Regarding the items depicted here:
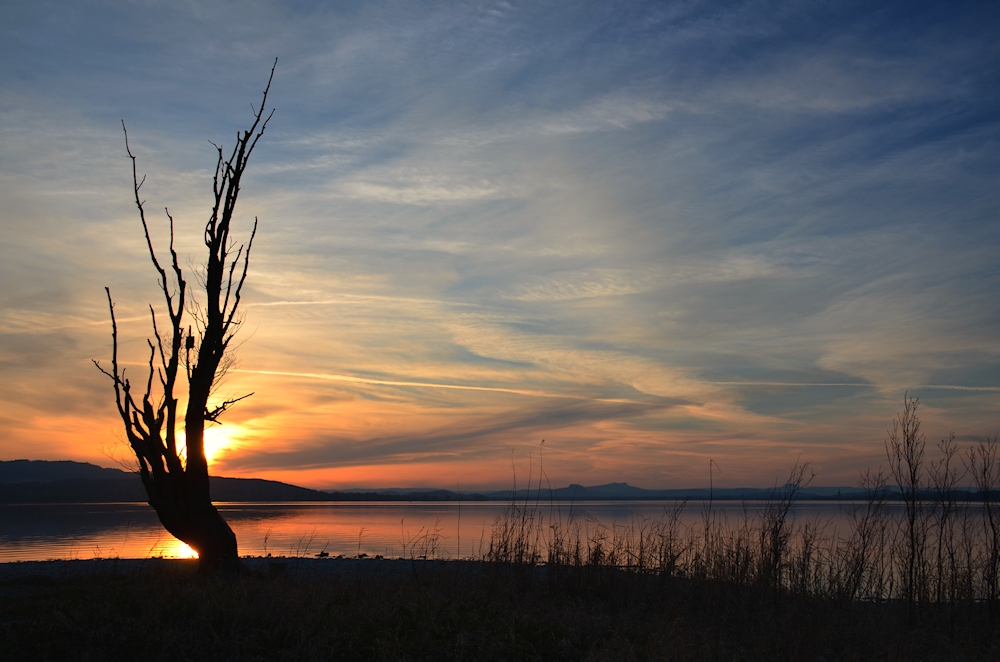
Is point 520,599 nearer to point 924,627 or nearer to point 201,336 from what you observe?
point 924,627

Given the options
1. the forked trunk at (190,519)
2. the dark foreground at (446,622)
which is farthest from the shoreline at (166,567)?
the forked trunk at (190,519)

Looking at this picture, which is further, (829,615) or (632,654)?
(829,615)

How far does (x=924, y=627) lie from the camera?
9.94 m

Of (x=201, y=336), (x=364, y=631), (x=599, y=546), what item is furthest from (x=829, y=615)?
(x=201, y=336)

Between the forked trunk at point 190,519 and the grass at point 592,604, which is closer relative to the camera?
the grass at point 592,604

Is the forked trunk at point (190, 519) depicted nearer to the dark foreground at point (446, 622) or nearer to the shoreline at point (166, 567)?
the dark foreground at point (446, 622)

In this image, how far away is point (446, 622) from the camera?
8297 millimetres

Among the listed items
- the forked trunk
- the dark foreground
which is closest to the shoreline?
the dark foreground

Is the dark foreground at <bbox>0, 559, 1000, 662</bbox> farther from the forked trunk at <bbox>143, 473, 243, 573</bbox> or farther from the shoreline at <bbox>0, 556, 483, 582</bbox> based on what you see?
the forked trunk at <bbox>143, 473, 243, 573</bbox>

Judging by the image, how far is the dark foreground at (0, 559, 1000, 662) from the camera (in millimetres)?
6941

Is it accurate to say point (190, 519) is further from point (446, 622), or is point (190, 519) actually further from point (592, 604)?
point (592, 604)

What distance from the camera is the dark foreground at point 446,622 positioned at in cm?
694

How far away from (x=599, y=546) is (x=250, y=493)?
175198 mm

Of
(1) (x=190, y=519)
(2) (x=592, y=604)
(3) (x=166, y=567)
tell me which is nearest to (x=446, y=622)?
(2) (x=592, y=604)
